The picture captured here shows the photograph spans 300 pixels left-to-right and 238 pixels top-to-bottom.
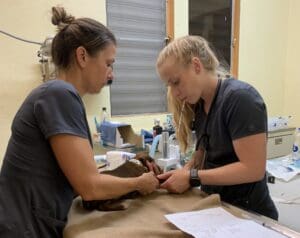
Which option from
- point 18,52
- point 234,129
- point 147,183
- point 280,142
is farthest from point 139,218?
point 280,142

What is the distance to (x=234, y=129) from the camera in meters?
0.99

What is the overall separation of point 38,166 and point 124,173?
1.11ft

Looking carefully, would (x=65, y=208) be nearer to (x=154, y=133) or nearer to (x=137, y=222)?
(x=137, y=222)

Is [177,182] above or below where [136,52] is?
below

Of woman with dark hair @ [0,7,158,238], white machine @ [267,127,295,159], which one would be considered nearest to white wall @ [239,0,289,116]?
white machine @ [267,127,295,159]

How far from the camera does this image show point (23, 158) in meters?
0.83

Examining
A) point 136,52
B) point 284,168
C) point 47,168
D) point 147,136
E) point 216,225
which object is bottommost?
point 284,168

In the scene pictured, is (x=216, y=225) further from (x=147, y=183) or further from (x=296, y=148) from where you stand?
(x=296, y=148)

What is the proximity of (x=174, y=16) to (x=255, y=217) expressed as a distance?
2.12 meters

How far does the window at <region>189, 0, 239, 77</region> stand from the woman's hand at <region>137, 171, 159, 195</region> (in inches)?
87.7

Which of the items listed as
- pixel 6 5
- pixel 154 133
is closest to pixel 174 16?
pixel 154 133

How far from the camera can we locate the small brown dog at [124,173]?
922 millimetres

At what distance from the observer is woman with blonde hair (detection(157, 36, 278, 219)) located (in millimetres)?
983

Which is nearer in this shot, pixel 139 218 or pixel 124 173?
pixel 139 218
